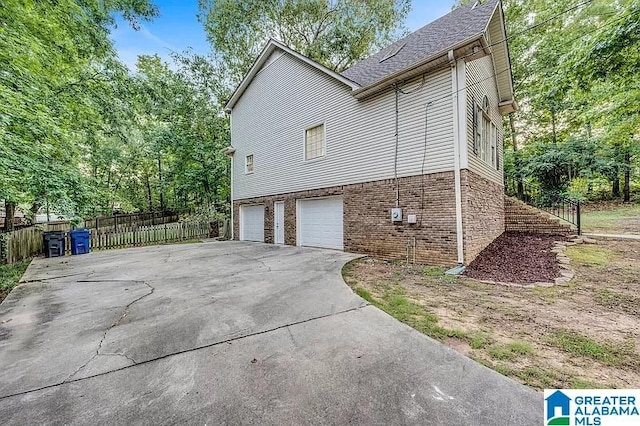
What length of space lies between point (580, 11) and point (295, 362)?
19576mm

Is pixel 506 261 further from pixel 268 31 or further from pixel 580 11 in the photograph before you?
pixel 268 31

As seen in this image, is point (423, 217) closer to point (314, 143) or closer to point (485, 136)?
point (485, 136)

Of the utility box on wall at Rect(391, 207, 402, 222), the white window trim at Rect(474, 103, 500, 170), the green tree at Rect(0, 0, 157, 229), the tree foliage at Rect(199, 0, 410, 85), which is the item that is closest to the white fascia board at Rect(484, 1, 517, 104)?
the white window trim at Rect(474, 103, 500, 170)

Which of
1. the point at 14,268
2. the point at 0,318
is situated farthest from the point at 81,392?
the point at 14,268

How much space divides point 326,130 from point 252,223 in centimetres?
612

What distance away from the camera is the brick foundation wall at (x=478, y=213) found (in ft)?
20.5

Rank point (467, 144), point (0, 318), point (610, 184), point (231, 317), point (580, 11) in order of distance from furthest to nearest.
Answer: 1. point (610, 184)
2. point (580, 11)
3. point (467, 144)
4. point (0, 318)
5. point (231, 317)

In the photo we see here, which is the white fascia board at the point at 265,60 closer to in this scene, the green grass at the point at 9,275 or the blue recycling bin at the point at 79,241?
the blue recycling bin at the point at 79,241

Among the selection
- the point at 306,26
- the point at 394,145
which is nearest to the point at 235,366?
the point at 394,145

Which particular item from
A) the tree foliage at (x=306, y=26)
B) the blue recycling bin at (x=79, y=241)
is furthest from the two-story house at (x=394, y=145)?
the tree foliage at (x=306, y=26)

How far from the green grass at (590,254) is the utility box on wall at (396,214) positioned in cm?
404

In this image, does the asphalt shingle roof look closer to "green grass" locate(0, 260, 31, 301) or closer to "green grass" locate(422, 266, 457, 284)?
"green grass" locate(422, 266, 457, 284)

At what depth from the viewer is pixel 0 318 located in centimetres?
379

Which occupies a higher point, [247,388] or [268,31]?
[268,31]
